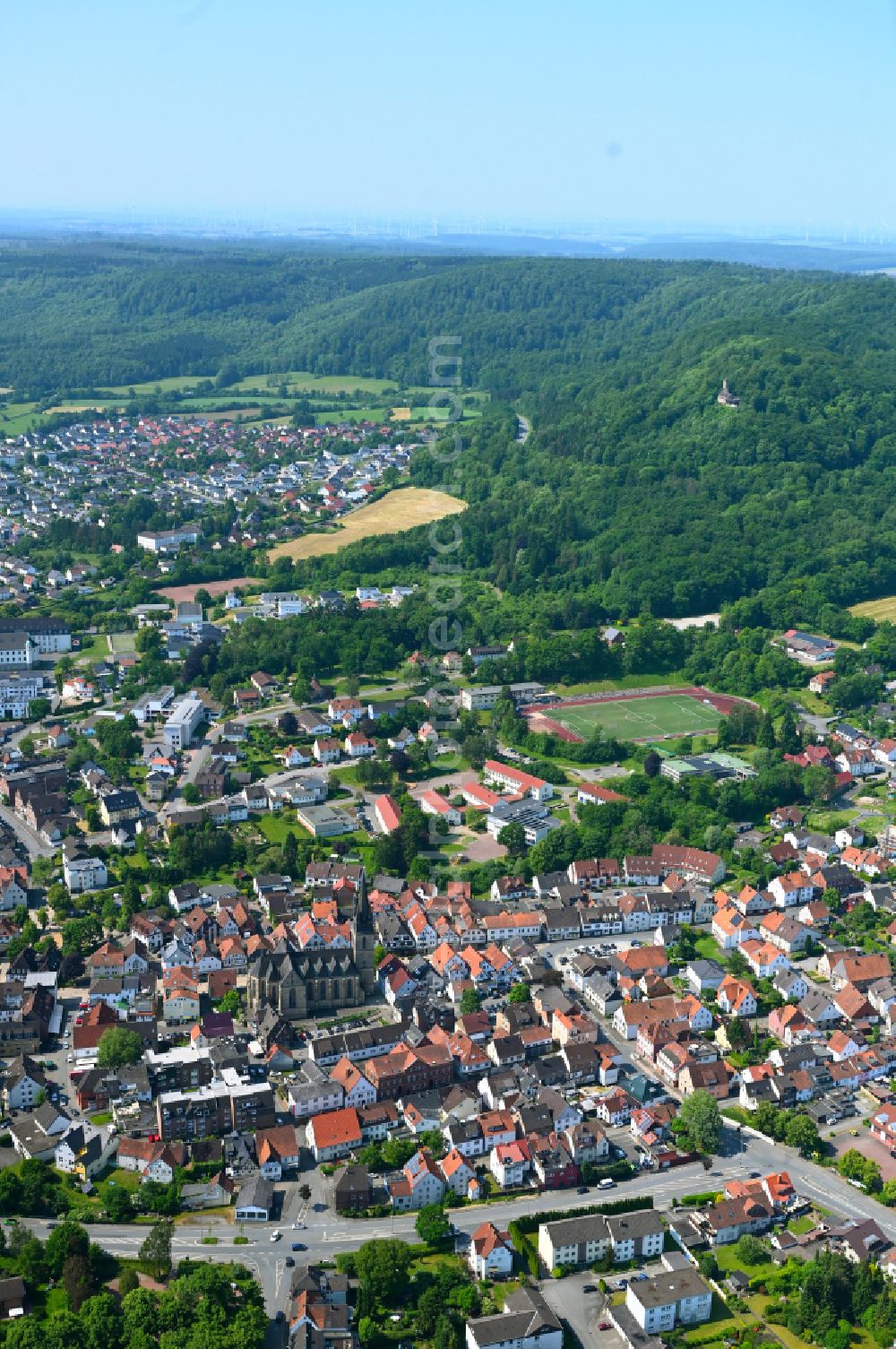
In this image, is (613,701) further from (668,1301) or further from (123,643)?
(668,1301)

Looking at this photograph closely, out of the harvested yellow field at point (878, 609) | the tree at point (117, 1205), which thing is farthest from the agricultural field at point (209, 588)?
the tree at point (117, 1205)

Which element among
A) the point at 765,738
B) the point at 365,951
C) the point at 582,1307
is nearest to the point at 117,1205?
the point at 582,1307

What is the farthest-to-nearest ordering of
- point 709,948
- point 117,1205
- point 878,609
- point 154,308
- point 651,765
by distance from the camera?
point 154,308 → point 878,609 → point 651,765 → point 709,948 → point 117,1205

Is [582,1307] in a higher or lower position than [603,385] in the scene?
lower

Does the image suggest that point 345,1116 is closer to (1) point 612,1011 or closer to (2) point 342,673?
(1) point 612,1011

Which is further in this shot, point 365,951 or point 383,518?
point 383,518

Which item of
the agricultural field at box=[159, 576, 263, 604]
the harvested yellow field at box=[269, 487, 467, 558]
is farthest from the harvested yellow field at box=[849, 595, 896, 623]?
the agricultural field at box=[159, 576, 263, 604]

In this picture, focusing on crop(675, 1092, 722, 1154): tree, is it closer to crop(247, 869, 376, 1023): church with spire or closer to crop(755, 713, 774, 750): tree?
crop(247, 869, 376, 1023): church with spire
